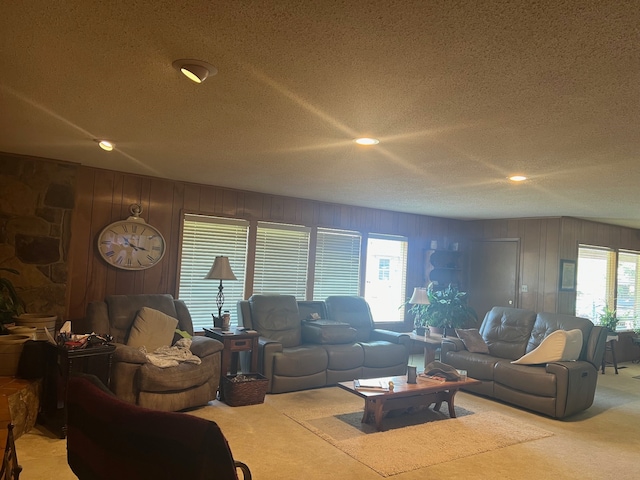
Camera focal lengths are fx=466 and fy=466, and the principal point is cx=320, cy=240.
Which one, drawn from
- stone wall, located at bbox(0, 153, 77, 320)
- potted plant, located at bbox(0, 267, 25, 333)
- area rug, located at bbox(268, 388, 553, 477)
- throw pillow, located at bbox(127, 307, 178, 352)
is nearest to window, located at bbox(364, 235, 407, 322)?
area rug, located at bbox(268, 388, 553, 477)

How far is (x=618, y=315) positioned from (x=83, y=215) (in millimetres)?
8510

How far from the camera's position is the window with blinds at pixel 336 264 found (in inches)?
264

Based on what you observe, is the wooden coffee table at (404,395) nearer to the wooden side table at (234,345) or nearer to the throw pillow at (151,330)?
the wooden side table at (234,345)

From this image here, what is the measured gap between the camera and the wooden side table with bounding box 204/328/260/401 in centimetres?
471

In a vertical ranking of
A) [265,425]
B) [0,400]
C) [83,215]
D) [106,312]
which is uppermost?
[83,215]

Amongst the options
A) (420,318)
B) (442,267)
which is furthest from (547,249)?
(420,318)

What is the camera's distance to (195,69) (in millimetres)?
2102

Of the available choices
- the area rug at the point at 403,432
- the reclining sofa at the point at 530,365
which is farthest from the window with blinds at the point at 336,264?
the area rug at the point at 403,432

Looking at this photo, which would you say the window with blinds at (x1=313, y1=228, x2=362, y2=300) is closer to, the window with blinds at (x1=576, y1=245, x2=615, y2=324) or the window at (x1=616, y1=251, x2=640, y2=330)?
the window with blinds at (x1=576, y1=245, x2=615, y2=324)

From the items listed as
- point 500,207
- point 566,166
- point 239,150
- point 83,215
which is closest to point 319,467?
point 239,150

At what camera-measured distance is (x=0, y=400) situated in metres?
3.11

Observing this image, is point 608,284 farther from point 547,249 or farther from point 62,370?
point 62,370

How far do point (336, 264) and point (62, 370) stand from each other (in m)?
3.97

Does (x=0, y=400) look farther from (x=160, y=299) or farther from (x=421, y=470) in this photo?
(x=421, y=470)
